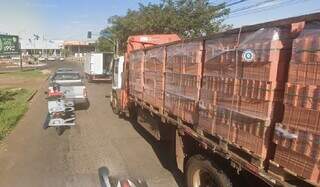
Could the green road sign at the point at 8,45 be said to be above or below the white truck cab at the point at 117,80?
above

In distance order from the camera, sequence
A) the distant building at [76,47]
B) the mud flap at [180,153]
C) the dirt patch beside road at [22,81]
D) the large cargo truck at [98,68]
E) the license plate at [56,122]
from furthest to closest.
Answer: the distant building at [76,47] < the large cargo truck at [98,68] < the dirt patch beside road at [22,81] < the license plate at [56,122] < the mud flap at [180,153]

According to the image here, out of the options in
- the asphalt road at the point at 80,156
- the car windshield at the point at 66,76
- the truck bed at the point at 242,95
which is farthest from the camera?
the car windshield at the point at 66,76

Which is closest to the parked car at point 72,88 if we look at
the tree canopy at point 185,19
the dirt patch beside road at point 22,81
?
the dirt patch beside road at point 22,81

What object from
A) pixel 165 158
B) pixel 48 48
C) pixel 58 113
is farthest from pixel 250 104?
pixel 48 48

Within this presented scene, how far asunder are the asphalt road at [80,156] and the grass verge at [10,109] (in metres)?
0.33

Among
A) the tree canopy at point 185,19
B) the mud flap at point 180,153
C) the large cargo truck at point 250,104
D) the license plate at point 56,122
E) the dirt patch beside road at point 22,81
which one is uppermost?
the tree canopy at point 185,19

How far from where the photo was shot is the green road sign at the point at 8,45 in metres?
43.6

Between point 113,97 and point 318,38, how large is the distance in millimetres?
13274

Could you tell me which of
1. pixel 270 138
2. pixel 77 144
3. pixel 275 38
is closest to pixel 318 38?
pixel 275 38

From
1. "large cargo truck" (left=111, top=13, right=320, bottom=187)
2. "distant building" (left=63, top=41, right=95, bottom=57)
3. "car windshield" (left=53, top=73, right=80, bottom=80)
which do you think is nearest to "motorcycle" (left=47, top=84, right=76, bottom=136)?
"car windshield" (left=53, top=73, right=80, bottom=80)

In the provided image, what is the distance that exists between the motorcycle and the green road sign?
112ft

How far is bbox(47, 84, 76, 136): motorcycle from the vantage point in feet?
38.2

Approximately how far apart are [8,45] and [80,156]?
40466mm

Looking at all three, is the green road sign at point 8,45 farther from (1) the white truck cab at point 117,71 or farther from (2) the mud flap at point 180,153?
(2) the mud flap at point 180,153
